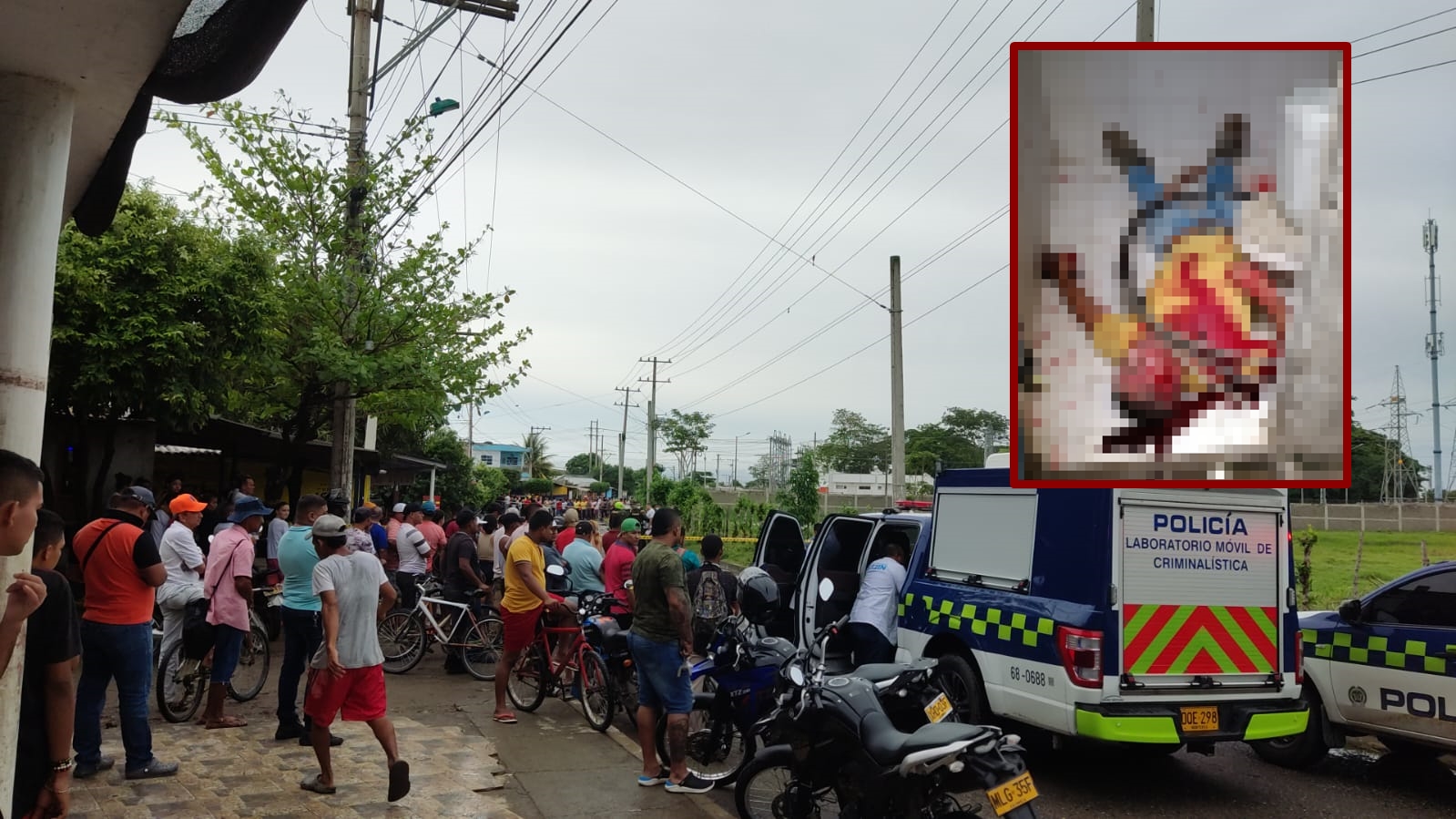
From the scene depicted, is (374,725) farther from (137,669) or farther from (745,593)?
(745,593)

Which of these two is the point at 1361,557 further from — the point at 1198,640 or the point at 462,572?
the point at 462,572

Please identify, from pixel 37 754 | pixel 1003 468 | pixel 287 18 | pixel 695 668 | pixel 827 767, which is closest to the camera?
pixel 287 18

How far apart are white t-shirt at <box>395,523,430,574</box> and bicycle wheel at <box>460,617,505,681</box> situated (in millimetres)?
1571

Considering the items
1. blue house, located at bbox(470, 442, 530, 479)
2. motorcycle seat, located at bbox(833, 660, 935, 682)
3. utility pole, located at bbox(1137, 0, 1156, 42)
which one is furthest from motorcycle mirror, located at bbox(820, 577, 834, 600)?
blue house, located at bbox(470, 442, 530, 479)

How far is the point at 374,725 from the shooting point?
19.0ft

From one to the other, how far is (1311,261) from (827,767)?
336cm

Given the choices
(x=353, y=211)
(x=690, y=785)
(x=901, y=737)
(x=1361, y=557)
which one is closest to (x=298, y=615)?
(x=690, y=785)

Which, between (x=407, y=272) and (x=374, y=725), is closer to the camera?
(x=374, y=725)

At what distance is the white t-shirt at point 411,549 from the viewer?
1138 centimetres

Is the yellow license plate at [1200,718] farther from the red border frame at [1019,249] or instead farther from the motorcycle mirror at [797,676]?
the red border frame at [1019,249]

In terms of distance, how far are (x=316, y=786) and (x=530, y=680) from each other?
2.78m

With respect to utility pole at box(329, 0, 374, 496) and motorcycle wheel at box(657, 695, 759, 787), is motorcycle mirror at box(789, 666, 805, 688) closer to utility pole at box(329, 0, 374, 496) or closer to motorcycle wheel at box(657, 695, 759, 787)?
motorcycle wheel at box(657, 695, 759, 787)

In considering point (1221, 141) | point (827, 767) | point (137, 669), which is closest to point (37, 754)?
point (137, 669)

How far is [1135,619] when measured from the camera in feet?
19.9
